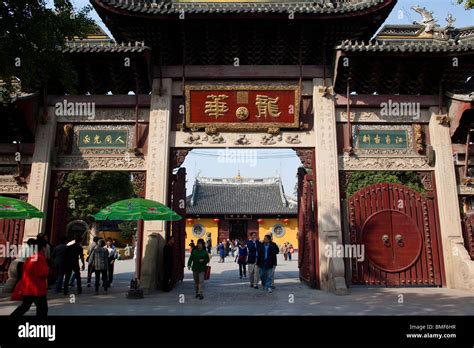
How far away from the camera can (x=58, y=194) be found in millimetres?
9773

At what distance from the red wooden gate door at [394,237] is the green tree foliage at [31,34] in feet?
25.6

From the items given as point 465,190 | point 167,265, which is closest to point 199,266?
point 167,265

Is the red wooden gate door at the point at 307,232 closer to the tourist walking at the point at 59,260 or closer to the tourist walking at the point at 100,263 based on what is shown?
the tourist walking at the point at 100,263

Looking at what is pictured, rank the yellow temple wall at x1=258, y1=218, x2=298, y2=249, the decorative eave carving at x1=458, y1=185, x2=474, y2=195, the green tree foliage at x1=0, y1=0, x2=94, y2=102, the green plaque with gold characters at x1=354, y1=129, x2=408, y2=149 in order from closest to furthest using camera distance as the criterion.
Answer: the green tree foliage at x1=0, y1=0, x2=94, y2=102
the decorative eave carving at x1=458, y1=185, x2=474, y2=195
the green plaque with gold characters at x1=354, y1=129, x2=408, y2=149
the yellow temple wall at x1=258, y1=218, x2=298, y2=249

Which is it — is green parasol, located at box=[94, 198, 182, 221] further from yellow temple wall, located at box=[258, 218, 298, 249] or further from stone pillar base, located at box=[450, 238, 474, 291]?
yellow temple wall, located at box=[258, 218, 298, 249]

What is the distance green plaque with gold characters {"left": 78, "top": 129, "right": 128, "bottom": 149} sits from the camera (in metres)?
9.95

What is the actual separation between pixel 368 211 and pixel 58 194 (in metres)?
8.24

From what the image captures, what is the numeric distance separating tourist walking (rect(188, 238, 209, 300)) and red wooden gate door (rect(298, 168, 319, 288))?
3048mm

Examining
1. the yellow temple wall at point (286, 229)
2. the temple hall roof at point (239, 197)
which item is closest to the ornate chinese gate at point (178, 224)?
the temple hall roof at point (239, 197)

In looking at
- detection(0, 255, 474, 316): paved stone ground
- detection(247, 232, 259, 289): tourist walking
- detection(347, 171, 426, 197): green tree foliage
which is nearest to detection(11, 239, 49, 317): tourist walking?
detection(0, 255, 474, 316): paved stone ground

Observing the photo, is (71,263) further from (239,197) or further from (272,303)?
(239,197)

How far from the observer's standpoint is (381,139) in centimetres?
995
